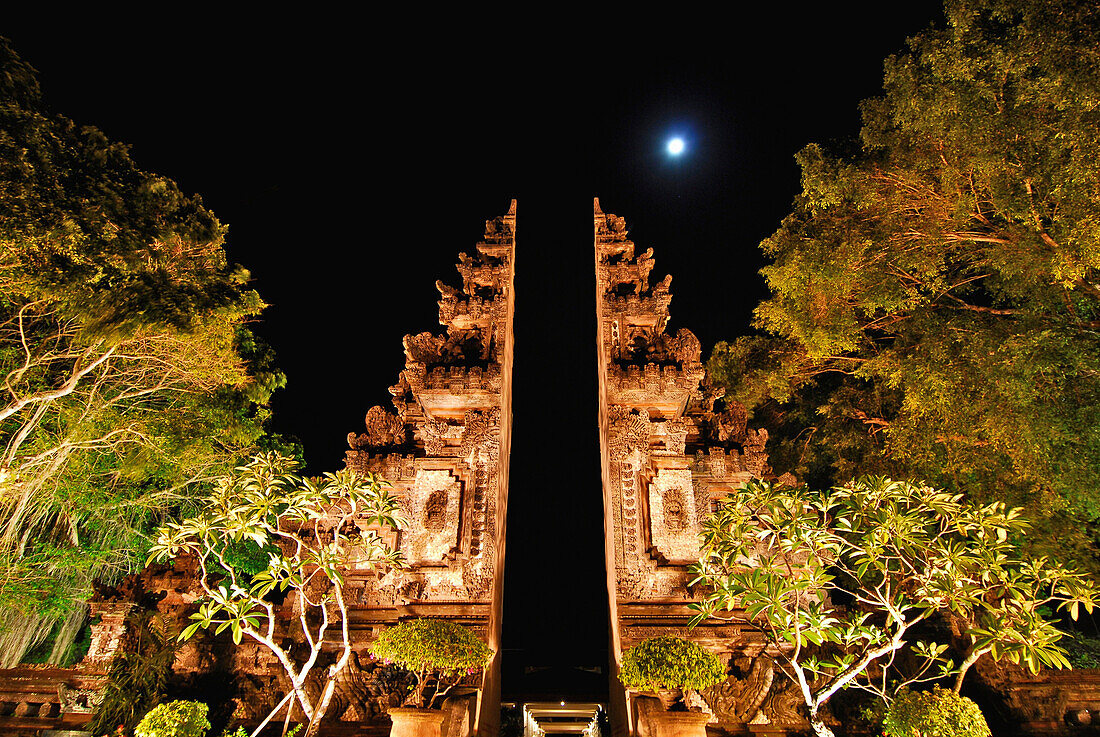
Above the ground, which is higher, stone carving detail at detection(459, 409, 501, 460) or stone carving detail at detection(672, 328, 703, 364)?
stone carving detail at detection(672, 328, 703, 364)

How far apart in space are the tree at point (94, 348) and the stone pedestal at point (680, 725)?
715 cm

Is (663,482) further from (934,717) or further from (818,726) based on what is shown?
(934,717)

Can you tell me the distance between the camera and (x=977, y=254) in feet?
29.9

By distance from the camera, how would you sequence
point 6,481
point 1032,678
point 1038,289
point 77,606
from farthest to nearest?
point 77,606 → point 1038,289 → point 6,481 → point 1032,678

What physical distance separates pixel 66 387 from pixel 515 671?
38.3ft

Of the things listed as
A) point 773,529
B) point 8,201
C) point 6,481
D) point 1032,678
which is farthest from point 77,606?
point 1032,678

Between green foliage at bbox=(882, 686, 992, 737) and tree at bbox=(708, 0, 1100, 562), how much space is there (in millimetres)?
3696

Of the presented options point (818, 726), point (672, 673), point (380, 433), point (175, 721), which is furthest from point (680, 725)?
point (380, 433)

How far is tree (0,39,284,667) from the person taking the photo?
6586 millimetres

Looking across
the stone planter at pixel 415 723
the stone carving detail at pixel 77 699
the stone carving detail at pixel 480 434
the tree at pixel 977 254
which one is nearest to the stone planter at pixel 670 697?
the stone planter at pixel 415 723

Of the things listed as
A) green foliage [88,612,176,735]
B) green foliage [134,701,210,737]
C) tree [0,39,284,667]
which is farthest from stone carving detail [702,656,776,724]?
tree [0,39,284,667]

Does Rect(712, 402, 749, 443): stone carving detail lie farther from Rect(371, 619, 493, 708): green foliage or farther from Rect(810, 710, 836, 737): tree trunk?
Rect(371, 619, 493, 708): green foliage

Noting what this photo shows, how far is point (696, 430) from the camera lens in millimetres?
8828

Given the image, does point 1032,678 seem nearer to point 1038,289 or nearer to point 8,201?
point 1038,289
